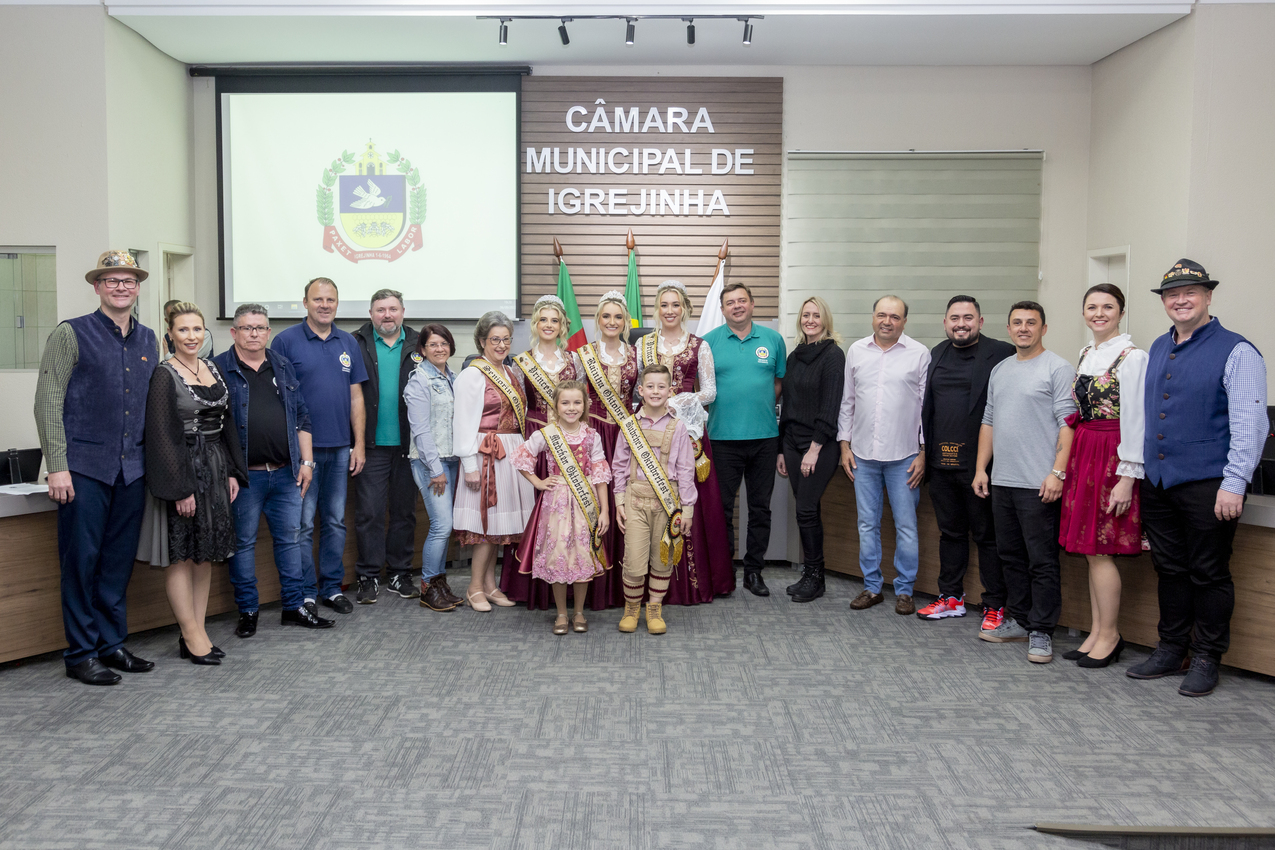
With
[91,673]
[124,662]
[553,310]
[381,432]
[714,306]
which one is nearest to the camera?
[91,673]

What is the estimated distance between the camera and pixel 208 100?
5820 millimetres

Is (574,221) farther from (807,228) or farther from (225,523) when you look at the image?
(225,523)

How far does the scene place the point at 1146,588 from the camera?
3734 mm

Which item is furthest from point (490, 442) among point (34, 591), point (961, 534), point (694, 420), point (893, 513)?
point (961, 534)

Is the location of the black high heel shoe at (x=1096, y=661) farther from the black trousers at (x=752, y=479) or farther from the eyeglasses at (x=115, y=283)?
the eyeglasses at (x=115, y=283)

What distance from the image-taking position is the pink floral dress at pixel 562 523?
3.89 metres

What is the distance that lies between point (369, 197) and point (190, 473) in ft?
9.82

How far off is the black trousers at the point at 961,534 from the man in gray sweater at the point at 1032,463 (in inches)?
5.9

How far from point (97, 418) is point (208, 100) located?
3.43 metres

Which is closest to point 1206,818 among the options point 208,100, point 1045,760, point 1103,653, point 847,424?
point 1045,760

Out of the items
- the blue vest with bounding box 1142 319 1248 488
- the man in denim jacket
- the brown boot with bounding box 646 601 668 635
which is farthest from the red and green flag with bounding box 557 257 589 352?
the blue vest with bounding box 1142 319 1248 488

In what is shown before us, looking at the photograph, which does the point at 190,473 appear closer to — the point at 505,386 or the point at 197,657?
the point at 197,657

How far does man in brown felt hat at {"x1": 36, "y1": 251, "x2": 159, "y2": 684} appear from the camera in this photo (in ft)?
10.6

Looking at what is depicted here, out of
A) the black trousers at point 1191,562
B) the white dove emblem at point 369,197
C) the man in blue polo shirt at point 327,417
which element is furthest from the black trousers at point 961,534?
the white dove emblem at point 369,197
